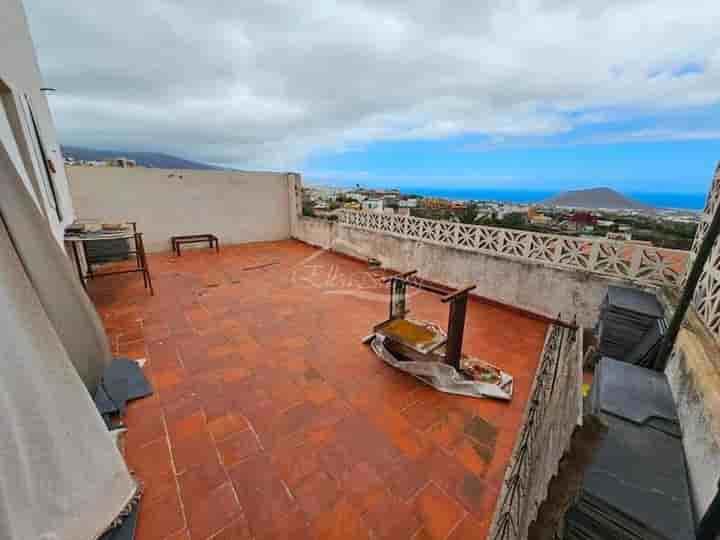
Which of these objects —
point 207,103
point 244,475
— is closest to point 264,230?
point 207,103

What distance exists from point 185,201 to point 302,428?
7334mm

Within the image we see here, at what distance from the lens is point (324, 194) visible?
1248 cm

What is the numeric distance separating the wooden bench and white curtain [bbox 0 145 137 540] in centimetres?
608

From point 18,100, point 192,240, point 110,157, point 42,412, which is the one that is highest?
point 110,157

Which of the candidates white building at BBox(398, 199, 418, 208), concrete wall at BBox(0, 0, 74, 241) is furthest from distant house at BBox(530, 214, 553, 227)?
concrete wall at BBox(0, 0, 74, 241)

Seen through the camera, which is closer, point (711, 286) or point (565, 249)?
point (711, 286)

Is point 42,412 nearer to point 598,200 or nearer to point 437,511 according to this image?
point 437,511

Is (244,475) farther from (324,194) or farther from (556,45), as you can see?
(324,194)

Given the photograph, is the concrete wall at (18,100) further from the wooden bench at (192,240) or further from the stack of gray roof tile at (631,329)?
the stack of gray roof tile at (631,329)

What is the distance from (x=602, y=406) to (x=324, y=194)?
481 inches

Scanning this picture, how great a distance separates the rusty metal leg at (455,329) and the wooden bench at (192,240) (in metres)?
6.76

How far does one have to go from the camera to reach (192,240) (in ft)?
23.5

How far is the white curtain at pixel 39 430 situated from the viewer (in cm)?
97

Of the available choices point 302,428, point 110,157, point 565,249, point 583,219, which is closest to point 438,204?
point 583,219
